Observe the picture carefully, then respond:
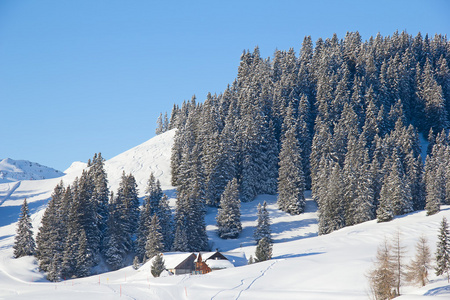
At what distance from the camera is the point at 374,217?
298 feet

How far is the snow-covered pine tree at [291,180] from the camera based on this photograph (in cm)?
9994

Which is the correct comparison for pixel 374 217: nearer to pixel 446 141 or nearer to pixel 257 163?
pixel 257 163

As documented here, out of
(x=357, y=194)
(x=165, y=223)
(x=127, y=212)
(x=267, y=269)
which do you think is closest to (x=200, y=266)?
(x=267, y=269)

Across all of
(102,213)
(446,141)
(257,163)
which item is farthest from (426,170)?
(102,213)

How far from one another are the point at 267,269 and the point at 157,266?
15406 millimetres

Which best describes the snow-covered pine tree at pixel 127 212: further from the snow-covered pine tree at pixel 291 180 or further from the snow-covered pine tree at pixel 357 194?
the snow-covered pine tree at pixel 357 194

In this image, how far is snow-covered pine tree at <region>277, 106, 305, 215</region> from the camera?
9994 centimetres

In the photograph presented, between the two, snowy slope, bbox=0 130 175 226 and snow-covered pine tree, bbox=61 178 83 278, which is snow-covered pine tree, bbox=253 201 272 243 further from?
snow-covered pine tree, bbox=61 178 83 278

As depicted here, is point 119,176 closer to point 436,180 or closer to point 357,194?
point 357,194

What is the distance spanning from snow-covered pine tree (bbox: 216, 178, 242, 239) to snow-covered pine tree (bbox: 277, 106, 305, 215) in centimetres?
1281

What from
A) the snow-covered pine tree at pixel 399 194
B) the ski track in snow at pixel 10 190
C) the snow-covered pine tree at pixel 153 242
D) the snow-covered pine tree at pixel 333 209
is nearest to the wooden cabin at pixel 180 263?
the snow-covered pine tree at pixel 153 242

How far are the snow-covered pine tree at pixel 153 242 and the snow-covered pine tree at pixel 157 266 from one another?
31.1 ft

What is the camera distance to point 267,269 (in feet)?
202

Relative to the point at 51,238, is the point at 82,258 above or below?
below
